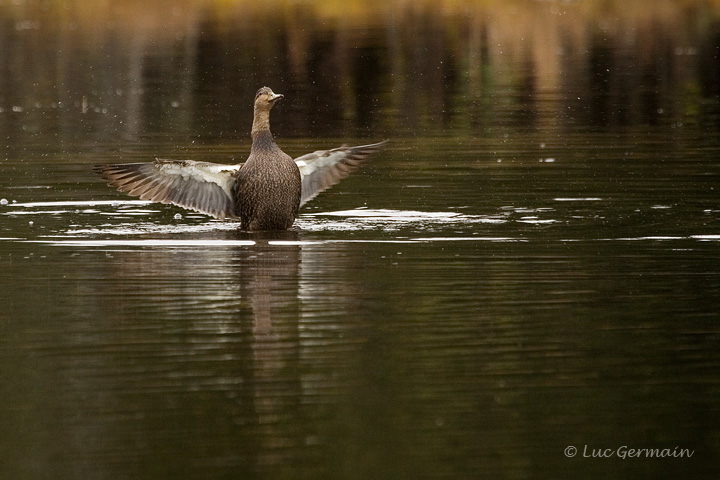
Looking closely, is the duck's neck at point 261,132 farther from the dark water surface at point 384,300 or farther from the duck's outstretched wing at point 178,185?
the dark water surface at point 384,300

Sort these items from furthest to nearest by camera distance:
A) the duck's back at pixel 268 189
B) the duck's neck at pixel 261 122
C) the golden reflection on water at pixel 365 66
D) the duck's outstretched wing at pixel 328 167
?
the golden reflection on water at pixel 365 66
the duck's outstretched wing at pixel 328 167
the duck's neck at pixel 261 122
the duck's back at pixel 268 189

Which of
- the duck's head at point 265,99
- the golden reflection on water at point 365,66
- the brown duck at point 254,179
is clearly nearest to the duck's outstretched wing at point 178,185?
the brown duck at point 254,179

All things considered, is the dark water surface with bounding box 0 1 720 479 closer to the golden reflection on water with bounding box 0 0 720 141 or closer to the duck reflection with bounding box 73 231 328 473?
the duck reflection with bounding box 73 231 328 473

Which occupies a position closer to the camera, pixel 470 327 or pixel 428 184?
pixel 470 327

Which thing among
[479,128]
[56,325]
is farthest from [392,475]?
[479,128]

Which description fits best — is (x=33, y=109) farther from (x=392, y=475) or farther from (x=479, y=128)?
(x=392, y=475)

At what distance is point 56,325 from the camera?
992 centimetres

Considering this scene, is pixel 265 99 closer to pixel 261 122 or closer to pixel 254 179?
pixel 261 122

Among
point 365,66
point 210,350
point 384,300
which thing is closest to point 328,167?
point 384,300

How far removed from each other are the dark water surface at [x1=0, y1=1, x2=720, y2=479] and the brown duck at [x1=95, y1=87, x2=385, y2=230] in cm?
26

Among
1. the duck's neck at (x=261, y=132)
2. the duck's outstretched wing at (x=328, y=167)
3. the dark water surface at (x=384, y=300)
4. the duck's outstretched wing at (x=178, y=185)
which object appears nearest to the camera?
the dark water surface at (x=384, y=300)

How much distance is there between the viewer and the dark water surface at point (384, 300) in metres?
7.40

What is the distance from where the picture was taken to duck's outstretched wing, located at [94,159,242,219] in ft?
48.1

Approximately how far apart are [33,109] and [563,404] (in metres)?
19.3
